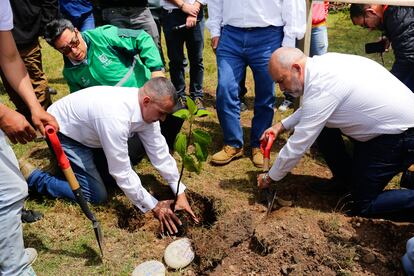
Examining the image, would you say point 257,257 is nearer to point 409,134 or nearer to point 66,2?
point 409,134

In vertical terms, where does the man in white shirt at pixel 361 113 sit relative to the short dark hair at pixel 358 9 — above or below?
below

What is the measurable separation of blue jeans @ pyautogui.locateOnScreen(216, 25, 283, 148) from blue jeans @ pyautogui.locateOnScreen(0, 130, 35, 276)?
86.9 inches

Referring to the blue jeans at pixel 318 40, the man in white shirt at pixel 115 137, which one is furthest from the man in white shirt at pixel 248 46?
the blue jeans at pixel 318 40

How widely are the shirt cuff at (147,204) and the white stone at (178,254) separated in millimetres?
390

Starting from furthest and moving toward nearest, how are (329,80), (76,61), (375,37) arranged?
1. (375,37)
2. (76,61)
3. (329,80)

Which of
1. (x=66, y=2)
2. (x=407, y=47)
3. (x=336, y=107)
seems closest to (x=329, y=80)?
(x=336, y=107)

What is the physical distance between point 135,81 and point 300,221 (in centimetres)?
200

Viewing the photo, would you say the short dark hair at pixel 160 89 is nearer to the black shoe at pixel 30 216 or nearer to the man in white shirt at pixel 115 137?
the man in white shirt at pixel 115 137

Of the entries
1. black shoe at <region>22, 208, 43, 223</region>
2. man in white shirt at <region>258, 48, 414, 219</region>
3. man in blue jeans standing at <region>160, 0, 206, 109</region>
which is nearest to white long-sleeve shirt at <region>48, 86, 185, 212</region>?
black shoe at <region>22, 208, 43, 223</region>

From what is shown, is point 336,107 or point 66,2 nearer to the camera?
point 336,107

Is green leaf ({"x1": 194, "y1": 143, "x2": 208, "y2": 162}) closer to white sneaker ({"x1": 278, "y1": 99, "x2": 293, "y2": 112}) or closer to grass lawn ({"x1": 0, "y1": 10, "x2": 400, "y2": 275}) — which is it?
grass lawn ({"x1": 0, "y1": 10, "x2": 400, "y2": 275})

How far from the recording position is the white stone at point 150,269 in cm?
283

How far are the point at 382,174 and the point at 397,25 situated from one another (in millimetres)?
1433

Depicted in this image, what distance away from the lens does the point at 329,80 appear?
116 inches
